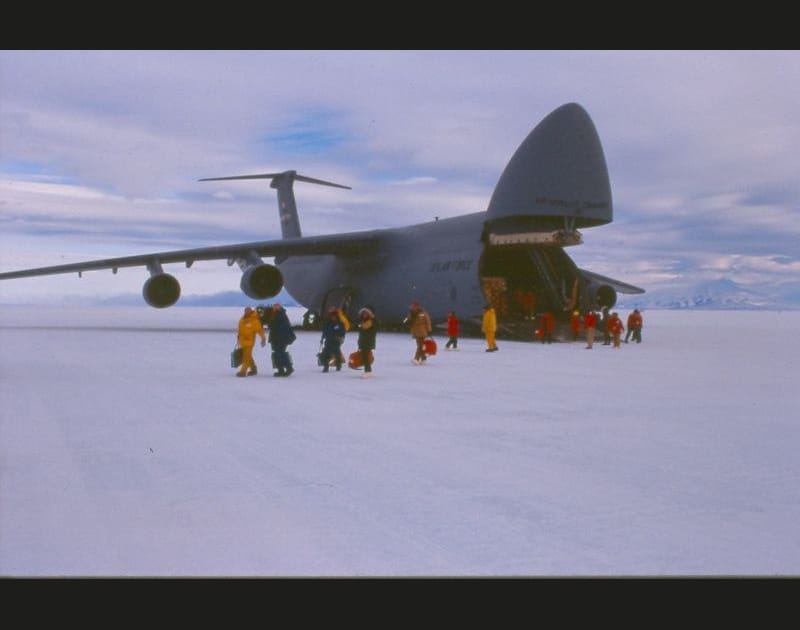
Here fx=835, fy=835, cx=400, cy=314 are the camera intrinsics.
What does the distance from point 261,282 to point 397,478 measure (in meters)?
21.7

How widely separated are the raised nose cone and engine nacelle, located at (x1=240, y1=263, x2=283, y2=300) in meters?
8.09

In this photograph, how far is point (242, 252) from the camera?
2972 cm

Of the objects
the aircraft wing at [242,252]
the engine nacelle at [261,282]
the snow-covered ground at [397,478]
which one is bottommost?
the snow-covered ground at [397,478]

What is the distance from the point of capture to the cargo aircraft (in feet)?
81.7

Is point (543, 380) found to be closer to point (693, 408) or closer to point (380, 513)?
point (693, 408)

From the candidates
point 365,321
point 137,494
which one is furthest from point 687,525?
point 365,321

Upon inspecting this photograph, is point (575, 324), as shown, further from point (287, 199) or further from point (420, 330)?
point (287, 199)

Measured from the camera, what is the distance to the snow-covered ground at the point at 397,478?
481 cm

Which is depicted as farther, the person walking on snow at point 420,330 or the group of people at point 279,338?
the person walking on snow at point 420,330

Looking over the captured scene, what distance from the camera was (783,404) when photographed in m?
11.4

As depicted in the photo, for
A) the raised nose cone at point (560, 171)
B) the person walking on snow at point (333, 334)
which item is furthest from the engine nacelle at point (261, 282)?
the person walking on snow at point (333, 334)

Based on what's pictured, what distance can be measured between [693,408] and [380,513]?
21.5 ft

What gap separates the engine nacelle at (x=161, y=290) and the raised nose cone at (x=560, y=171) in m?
11.7

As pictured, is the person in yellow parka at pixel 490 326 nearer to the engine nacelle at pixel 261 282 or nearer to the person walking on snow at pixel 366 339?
the person walking on snow at pixel 366 339
